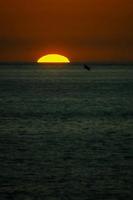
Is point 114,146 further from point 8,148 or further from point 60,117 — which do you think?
point 60,117

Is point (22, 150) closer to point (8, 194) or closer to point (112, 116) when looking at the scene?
point (8, 194)

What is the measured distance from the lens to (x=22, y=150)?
138 feet

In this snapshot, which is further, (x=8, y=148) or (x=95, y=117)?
(x=95, y=117)

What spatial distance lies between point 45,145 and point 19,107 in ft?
126

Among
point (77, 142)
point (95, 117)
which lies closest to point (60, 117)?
point (95, 117)

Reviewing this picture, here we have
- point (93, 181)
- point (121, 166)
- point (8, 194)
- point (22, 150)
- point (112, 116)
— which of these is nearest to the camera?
point (8, 194)

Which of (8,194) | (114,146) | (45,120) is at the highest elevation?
(45,120)

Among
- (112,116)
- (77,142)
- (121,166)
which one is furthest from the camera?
(112,116)

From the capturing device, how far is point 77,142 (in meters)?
46.2

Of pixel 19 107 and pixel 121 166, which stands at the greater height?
pixel 19 107

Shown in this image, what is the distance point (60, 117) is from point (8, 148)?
82.2 ft

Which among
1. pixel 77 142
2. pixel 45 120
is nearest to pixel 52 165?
pixel 77 142

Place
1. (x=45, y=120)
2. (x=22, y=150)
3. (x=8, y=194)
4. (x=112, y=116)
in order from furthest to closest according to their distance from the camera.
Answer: (x=112, y=116)
(x=45, y=120)
(x=22, y=150)
(x=8, y=194)

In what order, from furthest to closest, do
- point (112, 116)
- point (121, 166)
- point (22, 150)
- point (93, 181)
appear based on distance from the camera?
point (112, 116) → point (22, 150) → point (121, 166) → point (93, 181)
